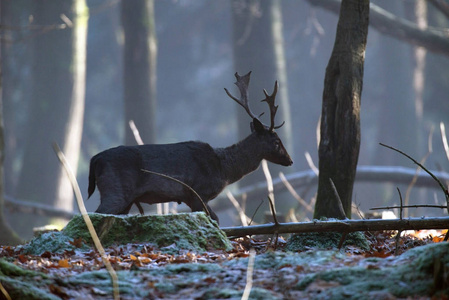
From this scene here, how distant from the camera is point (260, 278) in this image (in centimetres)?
431

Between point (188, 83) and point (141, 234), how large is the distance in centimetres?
3211

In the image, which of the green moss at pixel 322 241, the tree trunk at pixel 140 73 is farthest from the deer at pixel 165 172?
the tree trunk at pixel 140 73

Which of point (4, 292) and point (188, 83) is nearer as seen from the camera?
point (4, 292)

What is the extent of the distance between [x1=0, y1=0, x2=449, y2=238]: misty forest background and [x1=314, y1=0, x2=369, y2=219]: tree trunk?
23.7 ft

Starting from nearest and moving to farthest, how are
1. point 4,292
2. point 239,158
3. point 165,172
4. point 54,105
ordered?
point 4,292 < point 165,172 < point 239,158 < point 54,105

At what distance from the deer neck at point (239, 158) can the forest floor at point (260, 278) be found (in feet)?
12.6

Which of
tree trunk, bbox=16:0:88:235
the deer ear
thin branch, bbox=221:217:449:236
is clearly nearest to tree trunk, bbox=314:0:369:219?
thin branch, bbox=221:217:449:236

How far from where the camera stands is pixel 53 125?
23.3m

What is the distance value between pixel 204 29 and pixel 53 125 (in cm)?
1591

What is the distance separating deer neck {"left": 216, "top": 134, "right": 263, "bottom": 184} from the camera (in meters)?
8.71

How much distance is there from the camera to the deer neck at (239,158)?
8711mm

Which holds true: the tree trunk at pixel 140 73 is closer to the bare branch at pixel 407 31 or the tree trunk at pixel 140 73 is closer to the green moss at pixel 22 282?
the bare branch at pixel 407 31

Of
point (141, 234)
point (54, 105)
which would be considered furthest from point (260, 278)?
point (54, 105)

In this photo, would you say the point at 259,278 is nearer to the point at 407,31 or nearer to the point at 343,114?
the point at 343,114
